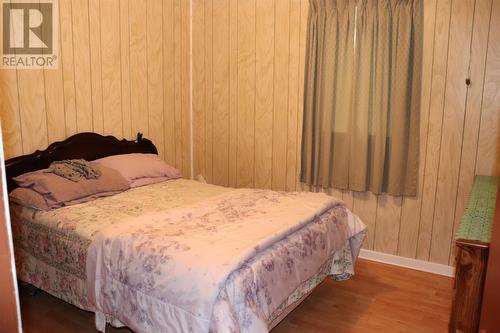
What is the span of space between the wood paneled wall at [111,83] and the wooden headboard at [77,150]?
0.29 ft

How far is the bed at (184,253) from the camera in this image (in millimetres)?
1830

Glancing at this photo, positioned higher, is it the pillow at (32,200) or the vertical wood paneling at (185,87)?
the vertical wood paneling at (185,87)

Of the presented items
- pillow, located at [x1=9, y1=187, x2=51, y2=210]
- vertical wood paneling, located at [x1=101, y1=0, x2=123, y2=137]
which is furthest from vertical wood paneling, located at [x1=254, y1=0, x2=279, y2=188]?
pillow, located at [x1=9, y1=187, x2=51, y2=210]

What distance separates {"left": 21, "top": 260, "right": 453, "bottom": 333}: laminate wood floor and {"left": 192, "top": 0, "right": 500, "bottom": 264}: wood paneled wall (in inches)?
18.1

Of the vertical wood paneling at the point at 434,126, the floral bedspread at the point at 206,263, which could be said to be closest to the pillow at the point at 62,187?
the floral bedspread at the point at 206,263

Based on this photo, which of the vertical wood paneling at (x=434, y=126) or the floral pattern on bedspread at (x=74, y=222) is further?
the vertical wood paneling at (x=434, y=126)

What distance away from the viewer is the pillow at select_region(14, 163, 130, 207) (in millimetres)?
2750

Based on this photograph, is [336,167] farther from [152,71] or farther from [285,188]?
[152,71]

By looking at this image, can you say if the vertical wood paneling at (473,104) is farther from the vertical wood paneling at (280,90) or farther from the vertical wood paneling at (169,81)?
the vertical wood paneling at (169,81)

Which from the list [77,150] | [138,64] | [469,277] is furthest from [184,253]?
[138,64]

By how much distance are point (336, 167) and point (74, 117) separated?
2.22 m

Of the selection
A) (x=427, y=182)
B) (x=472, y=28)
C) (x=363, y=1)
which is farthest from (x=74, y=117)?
(x=472, y=28)

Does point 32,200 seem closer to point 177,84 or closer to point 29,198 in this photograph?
point 29,198

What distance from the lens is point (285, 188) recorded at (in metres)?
4.05
